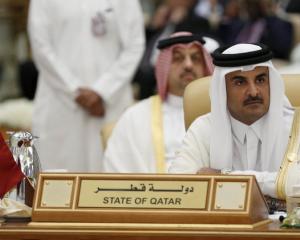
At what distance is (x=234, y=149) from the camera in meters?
7.48

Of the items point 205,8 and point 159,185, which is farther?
point 205,8

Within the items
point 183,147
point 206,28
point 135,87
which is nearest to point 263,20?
point 206,28

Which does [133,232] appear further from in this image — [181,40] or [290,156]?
[181,40]

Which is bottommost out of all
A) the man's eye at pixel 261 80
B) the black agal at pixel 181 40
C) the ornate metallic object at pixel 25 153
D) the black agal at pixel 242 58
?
the ornate metallic object at pixel 25 153

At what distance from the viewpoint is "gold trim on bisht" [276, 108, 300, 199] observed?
681cm

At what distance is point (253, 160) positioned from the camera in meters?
7.41

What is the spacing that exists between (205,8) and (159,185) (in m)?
9.93

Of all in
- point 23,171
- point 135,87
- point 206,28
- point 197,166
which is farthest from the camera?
point 135,87

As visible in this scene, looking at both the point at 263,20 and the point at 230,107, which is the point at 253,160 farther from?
the point at 263,20

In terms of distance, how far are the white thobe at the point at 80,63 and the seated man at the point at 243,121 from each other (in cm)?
396

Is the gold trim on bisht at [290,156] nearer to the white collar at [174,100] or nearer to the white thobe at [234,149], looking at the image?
the white thobe at [234,149]

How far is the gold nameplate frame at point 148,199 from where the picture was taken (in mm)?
5863

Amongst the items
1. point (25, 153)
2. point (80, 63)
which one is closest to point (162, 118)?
point (80, 63)

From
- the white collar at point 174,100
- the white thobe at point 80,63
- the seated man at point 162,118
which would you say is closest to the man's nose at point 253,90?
the seated man at point 162,118
